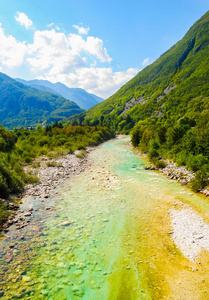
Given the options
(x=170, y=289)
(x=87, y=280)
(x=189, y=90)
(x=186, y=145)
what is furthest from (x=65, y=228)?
(x=189, y=90)

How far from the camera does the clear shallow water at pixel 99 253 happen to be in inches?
256

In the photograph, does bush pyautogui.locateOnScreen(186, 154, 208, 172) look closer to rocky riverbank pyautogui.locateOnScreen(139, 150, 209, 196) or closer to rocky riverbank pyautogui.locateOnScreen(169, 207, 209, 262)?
rocky riverbank pyautogui.locateOnScreen(139, 150, 209, 196)

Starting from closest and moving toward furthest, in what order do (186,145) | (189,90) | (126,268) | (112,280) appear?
1. (112,280)
2. (126,268)
3. (186,145)
4. (189,90)

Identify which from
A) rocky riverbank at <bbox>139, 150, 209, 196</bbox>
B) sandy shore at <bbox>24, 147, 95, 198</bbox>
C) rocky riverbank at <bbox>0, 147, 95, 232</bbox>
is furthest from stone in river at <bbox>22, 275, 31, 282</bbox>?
rocky riverbank at <bbox>139, 150, 209, 196</bbox>

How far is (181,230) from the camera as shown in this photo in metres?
9.92

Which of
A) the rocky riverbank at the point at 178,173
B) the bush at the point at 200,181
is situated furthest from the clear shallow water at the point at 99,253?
the rocky riverbank at the point at 178,173

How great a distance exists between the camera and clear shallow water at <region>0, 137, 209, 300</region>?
6512mm

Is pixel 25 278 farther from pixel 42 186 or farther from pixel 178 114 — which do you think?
pixel 178 114

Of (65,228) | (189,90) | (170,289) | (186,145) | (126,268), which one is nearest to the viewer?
(170,289)

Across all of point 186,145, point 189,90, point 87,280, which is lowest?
point 87,280

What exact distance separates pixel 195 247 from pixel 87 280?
5794mm

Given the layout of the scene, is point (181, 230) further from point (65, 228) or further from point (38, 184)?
point (38, 184)

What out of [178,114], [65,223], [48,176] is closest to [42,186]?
[48,176]

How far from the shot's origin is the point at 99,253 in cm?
852
